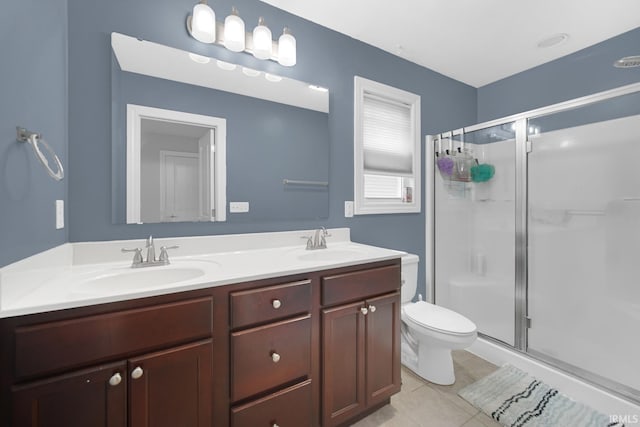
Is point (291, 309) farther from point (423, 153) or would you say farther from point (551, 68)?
point (551, 68)

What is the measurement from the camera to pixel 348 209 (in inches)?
79.3

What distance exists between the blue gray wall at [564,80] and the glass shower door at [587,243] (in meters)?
0.32

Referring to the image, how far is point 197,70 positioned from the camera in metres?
1.45

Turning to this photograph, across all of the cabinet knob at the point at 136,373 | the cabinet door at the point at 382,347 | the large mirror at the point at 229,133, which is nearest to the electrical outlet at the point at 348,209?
the large mirror at the point at 229,133

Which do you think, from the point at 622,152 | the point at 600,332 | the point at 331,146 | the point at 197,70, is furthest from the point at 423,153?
the point at 197,70

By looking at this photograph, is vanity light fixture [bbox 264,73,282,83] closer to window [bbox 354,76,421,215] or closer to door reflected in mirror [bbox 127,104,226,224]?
door reflected in mirror [bbox 127,104,226,224]

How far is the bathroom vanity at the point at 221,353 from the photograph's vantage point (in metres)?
0.74

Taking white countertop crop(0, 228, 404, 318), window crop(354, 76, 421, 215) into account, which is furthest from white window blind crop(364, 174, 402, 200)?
white countertop crop(0, 228, 404, 318)

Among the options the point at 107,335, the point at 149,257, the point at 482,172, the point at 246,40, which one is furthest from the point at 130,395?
the point at 482,172

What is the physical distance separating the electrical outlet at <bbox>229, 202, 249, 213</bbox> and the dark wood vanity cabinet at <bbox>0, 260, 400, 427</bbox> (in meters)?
0.62

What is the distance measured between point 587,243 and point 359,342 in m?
1.86

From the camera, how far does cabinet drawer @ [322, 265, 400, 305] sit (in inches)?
50.2

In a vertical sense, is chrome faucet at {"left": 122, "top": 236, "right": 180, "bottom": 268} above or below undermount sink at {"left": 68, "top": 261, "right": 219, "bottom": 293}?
above

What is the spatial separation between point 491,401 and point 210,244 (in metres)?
1.93
